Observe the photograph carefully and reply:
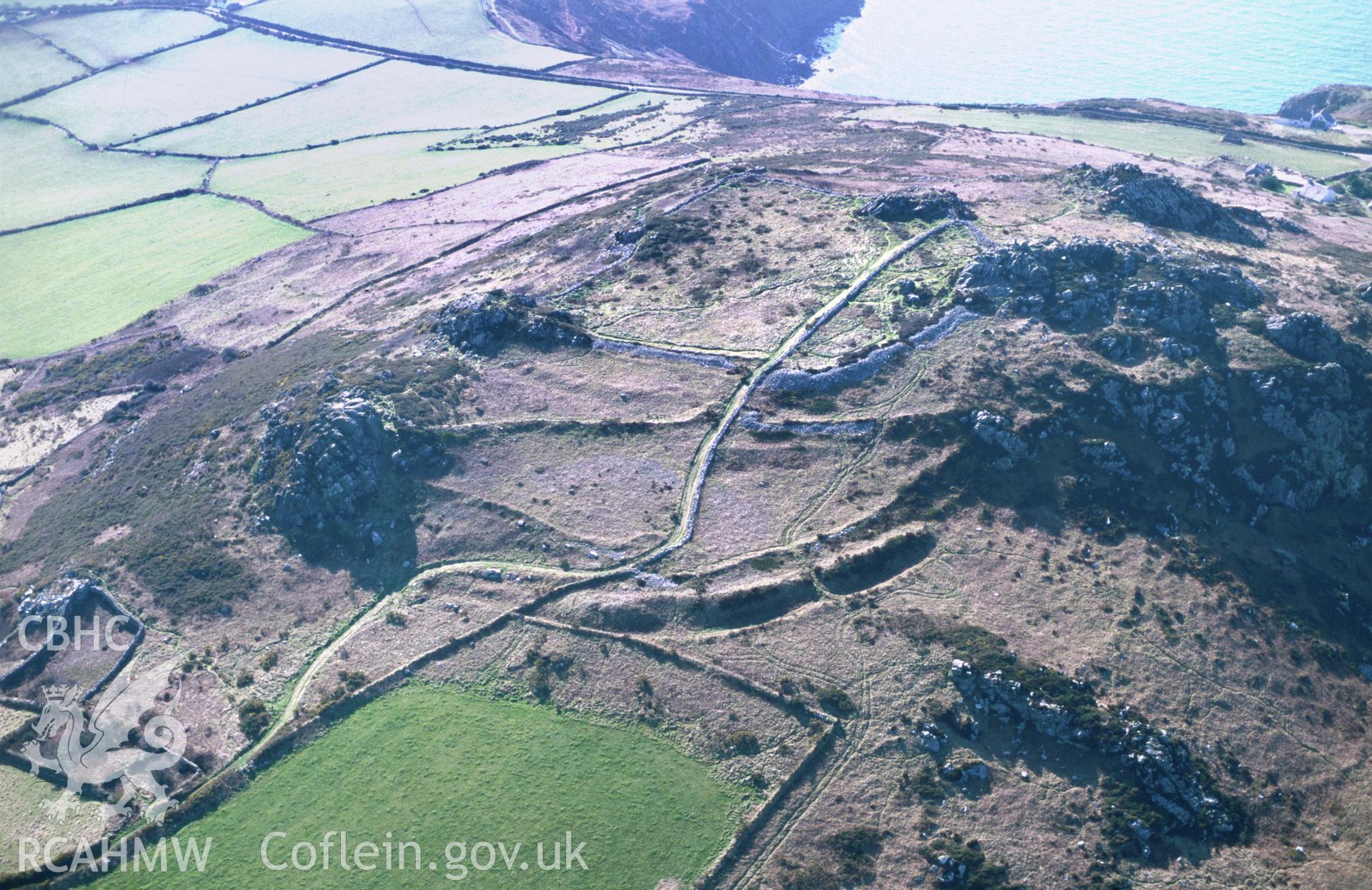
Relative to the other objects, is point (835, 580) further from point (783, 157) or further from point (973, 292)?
point (783, 157)

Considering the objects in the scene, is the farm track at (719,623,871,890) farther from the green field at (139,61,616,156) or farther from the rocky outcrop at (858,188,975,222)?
the green field at (139,61,616,156)

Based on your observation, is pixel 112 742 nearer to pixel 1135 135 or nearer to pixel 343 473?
pixel 343 473

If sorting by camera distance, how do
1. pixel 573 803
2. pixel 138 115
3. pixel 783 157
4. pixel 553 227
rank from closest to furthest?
1. pixel 573 803
2. pixel 553 227
3. pixel 783 157
4. pixel 138 115

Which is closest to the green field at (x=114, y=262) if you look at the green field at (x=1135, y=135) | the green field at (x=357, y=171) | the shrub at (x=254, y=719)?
the green field at (x=357, y=171)

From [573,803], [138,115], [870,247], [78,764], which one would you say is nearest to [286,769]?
[78,764]

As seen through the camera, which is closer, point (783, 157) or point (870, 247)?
point (870, 247)

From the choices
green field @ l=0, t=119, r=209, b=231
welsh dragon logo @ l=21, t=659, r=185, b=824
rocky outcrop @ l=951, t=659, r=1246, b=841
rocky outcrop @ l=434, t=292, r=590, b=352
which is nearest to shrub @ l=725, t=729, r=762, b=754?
rocky outcrop @ l=951, t=659, r=1246, b=841

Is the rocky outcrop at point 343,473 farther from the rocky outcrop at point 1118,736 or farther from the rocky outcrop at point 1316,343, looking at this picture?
the rocky outcrop at point 1316,343

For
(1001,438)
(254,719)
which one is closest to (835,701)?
(1001,438)
